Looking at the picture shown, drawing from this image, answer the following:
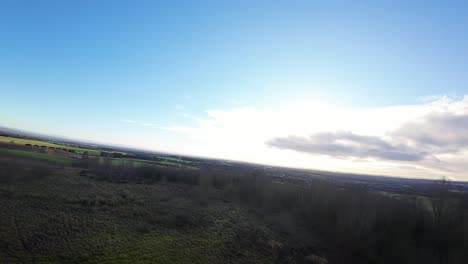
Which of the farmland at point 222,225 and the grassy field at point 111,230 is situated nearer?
the grassy field at point 111,230

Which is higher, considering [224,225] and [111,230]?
[111,230]

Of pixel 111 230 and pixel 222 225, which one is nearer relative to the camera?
pixel 111 230

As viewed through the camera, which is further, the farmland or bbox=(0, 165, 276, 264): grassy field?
the farmland

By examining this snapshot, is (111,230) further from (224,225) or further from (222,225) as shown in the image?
(224,225)

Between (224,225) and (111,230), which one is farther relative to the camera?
(224,225)

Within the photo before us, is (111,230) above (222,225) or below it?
above

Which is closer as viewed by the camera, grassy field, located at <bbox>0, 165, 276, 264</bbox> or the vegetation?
grassy field, located at <bbox>0, 165, 276, 264</bbox>

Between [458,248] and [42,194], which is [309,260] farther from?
[42,194]

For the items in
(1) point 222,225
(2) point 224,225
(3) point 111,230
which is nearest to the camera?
(3) point 111,230

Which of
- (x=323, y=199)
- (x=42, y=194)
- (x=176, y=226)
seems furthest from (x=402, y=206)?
(x=42, y=194)

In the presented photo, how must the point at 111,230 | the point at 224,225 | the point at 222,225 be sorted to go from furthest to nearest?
the point at 224,225
the point at 222,225
the point at 111,230

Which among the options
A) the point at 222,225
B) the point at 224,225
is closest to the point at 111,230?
the point at 222,225

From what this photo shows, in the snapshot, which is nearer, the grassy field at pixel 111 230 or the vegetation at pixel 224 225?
the grassy field at pixel 111 230
